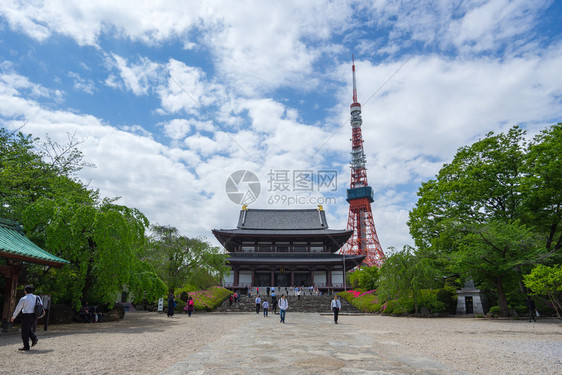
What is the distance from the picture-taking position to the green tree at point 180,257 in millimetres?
25625

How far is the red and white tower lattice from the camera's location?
183 ft

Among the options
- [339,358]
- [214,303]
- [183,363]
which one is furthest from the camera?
[214,303]

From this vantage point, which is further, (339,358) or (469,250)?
(469,250)

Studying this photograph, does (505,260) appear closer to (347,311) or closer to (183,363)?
(347,311)

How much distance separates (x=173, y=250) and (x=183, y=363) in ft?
68.7

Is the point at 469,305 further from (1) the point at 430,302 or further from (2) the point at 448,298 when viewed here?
(1) the point at 430,302

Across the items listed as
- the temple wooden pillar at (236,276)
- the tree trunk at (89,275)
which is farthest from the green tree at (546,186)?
the temple wooden pillar at (236,276)

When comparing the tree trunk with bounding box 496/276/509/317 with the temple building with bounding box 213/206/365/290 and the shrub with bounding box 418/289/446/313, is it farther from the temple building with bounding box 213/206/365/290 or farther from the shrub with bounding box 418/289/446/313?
the temple building with bounding box 213/206/365/290

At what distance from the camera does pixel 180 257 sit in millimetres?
26391

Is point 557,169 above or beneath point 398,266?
above

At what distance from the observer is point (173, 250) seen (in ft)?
86.1

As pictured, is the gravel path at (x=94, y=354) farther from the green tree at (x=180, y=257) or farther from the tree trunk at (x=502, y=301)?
the tree trunk at (x=502, y=301)

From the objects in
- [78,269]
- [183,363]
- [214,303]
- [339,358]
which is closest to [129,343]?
[183,363]

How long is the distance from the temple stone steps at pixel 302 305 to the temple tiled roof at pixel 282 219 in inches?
609
